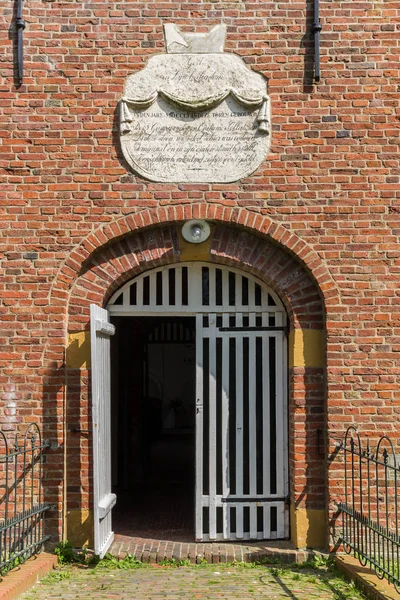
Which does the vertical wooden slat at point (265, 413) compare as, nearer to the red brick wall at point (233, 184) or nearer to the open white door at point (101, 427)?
the red brick wall at point (233, 184)

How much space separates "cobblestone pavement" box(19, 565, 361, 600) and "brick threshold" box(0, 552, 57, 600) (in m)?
0.08

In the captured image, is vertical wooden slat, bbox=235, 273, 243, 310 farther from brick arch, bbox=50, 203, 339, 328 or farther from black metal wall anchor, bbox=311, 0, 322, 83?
black metal wall anchor, bbox=311, 0, 322, 83

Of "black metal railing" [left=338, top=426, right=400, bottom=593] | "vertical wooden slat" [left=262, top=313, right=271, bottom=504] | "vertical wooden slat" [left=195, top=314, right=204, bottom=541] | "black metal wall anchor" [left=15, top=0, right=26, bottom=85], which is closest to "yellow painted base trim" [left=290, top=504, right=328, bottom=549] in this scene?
"black metal railing" [left=338, top=426, right=400, bottom=593]

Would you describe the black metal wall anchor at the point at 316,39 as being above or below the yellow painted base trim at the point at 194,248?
above

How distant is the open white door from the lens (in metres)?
7.00

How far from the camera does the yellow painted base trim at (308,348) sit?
775 cm

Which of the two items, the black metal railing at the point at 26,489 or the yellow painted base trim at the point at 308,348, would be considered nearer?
the black metal railing at the point at 26,489

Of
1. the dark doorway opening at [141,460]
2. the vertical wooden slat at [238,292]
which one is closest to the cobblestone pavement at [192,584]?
the dark doorway opening at [141,460]

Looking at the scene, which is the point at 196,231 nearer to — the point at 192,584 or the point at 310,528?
the point at 310,528

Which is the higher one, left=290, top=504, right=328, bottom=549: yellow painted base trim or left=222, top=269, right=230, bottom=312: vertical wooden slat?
left=222, top=269, right=230, bottom=312: vertical wooden slat

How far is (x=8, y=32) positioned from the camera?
791cm

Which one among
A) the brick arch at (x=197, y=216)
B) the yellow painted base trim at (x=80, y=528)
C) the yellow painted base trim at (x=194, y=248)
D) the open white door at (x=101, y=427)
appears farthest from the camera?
the yellow painted base trim at (x=194, y=248)

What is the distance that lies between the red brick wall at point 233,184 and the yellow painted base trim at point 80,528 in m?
0.52

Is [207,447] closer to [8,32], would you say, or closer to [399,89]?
[399,89]
